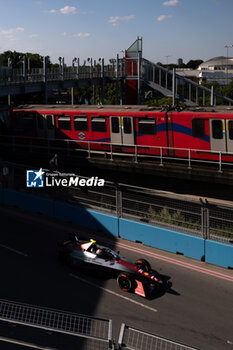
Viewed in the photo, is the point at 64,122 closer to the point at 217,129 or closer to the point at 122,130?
the point at 122,130

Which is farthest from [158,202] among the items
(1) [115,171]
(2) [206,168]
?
(1) [115,171]

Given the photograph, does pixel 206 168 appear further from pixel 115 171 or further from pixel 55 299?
pixel 55 299

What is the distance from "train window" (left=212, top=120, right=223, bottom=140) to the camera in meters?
18.8

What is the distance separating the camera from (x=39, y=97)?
175 ft

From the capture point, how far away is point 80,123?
23.0 meters

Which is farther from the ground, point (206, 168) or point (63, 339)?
point (206, 168)

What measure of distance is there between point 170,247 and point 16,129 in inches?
618

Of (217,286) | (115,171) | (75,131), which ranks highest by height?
(75,131)

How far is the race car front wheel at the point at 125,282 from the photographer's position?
1069 cm

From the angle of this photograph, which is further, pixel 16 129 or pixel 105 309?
pixel 16 129

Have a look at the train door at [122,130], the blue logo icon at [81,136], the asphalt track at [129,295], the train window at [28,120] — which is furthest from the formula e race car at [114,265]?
the train window at [28,120]

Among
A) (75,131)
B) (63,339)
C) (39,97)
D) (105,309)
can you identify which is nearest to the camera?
(63,339)

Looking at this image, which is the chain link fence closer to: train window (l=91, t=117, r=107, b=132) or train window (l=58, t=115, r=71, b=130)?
train window (l=91, t=117, r=107, b=132)

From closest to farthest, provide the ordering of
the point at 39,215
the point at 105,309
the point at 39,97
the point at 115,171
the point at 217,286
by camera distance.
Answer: the point at 105,309
the point at 217,286
the point at 39,215
the point at 115,171
the point at 39,97
